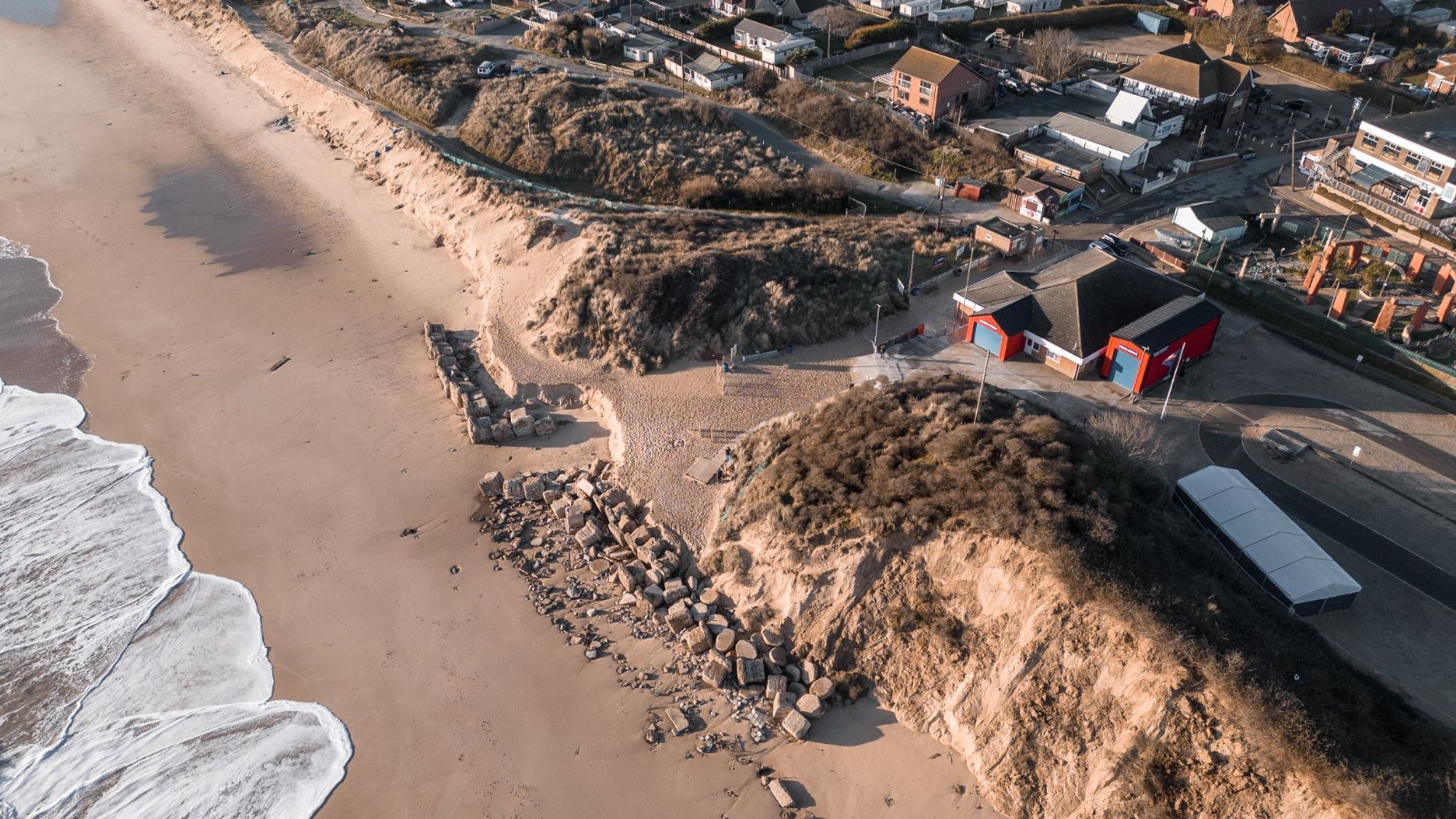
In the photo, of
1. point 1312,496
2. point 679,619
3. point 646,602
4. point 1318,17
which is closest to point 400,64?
point 646,602

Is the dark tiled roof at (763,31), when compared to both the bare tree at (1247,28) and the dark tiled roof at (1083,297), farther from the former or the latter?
the dark tiled roof at (1083,297)

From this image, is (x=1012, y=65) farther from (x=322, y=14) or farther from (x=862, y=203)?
(x=322, y=14)

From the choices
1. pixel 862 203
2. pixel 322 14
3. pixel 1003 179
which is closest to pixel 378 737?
pixel 862 203

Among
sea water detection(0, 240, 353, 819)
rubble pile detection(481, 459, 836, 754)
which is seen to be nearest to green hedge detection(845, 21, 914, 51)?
rubble pile detection(481, 459, 836, 754)

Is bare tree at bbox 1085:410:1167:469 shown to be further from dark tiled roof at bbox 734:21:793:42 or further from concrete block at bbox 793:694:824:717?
dark tiled roof at bbox 734:21:793:42

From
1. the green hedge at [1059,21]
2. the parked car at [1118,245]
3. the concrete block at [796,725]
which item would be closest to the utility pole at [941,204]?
the parked car at [1118,245]

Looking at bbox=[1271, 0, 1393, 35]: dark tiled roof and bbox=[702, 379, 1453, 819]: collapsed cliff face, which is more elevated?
bbox=[1271, 0, 1393, 35]: dark tiled roof
